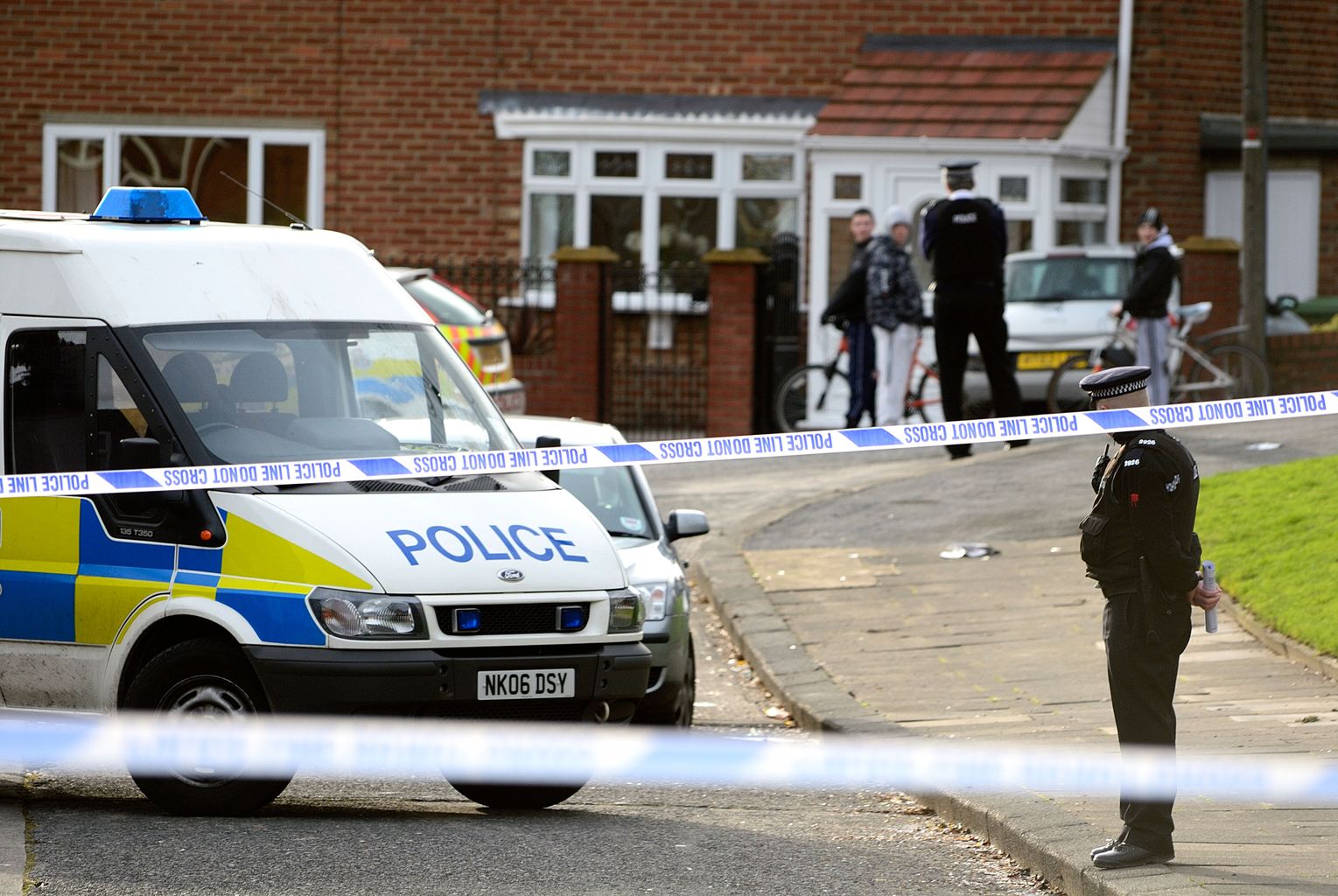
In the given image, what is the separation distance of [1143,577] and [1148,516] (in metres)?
0.18

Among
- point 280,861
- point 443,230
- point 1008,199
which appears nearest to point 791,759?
point 280,861

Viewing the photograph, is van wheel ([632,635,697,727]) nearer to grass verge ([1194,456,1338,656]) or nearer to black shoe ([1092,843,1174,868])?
black shoe ([1092,843,1174,868])

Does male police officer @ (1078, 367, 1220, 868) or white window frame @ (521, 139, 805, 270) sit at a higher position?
white window frame @ (521, 139, 805, 270)

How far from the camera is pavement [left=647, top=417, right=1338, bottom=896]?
6965 mm

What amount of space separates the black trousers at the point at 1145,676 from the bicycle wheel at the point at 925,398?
12.0 m

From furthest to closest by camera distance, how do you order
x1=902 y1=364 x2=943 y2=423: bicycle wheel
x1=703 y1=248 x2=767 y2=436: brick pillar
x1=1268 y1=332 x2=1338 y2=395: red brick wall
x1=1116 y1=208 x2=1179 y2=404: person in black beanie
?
1. x1=703 y1=248 x2=767 y2=436: brick pillar
2. x1=1268 y1=332 x2=1338 y2=395: red brick wall
3. x1=902 y1=364 x2=943 y2=423: bicycle wheel
4. x1=1116 y1=208 x2=1179 y2=404: person in black beanie

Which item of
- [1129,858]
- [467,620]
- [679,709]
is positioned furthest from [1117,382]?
[679,709]

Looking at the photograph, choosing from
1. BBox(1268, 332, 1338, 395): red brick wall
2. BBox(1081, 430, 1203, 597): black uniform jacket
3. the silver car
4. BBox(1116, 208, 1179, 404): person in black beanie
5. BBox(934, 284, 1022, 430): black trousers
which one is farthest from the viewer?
BBox(1268, 332, 1338, 395): red brick wall

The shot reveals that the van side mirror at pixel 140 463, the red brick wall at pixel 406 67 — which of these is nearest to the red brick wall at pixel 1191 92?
the red brick wall at pixel 406 67

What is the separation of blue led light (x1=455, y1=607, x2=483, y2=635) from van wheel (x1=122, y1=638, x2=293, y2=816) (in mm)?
687

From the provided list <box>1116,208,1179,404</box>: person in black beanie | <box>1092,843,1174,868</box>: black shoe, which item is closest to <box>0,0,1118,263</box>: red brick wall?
<box>1116,208,1179,404</box>: person in black beanie

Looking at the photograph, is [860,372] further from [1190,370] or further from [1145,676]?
[1145,676]

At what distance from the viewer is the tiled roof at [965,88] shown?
74.4ft

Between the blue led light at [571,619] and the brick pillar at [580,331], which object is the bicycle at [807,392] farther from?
the blue led light at [571,619]
